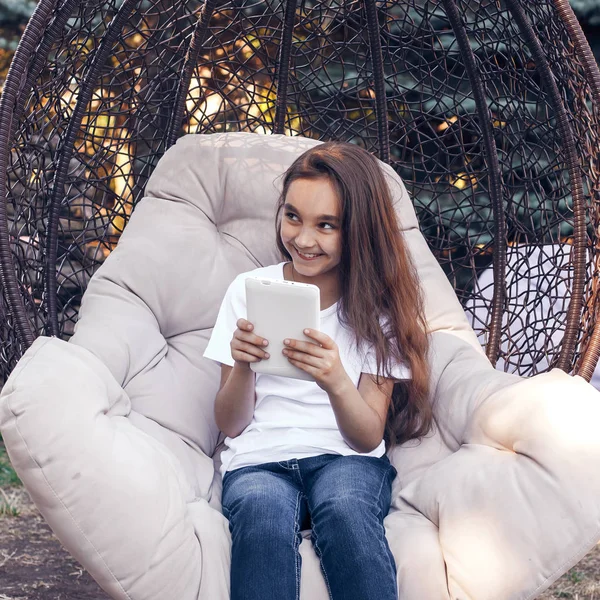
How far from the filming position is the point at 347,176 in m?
1.76

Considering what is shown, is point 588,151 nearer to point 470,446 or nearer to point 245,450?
point 470,446

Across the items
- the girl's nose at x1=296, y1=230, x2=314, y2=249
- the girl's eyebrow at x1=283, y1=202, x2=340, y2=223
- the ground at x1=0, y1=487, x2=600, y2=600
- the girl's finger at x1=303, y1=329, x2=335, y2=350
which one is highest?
the girl's eyebrow at x1=283, y1=202, x2=340, y2=223

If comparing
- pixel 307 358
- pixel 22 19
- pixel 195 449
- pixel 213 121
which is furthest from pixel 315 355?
pixel 22 19

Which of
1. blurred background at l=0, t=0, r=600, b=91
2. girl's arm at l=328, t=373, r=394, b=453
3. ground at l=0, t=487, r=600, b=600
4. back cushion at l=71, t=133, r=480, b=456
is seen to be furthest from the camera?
blurred background at l=0, t=0, r=600, b=91

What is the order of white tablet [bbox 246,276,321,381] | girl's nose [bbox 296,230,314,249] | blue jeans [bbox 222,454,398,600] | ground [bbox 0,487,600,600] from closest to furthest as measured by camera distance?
blue jeans [bbox 222,454,398,600], white tablet [bbox 246,276,321,381], girl's nose [bbox 296,230,314,249], ground [bbox 0,487,600,600]

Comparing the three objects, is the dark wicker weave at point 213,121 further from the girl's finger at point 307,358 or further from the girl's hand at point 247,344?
the girl's finger at point 307,358

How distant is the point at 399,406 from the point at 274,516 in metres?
0.51

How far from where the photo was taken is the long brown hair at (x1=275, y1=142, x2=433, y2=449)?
1.76 metres

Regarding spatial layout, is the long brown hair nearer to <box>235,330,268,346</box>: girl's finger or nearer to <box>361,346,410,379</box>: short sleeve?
<box>361,346,410,379</box>: short sleeve

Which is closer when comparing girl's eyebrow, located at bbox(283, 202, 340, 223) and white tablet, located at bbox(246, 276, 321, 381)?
white tablet, located at bbox(246, 276, 321, 381)

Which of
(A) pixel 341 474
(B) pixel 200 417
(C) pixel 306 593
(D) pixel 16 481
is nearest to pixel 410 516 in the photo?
(A) pixel 341 474

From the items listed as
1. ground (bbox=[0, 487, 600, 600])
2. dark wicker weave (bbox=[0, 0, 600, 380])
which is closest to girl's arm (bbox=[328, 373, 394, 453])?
dark wicker weave (bbox=[0, 0, 600, 380])

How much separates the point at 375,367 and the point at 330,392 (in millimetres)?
200

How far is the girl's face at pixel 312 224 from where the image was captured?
1727 mm
